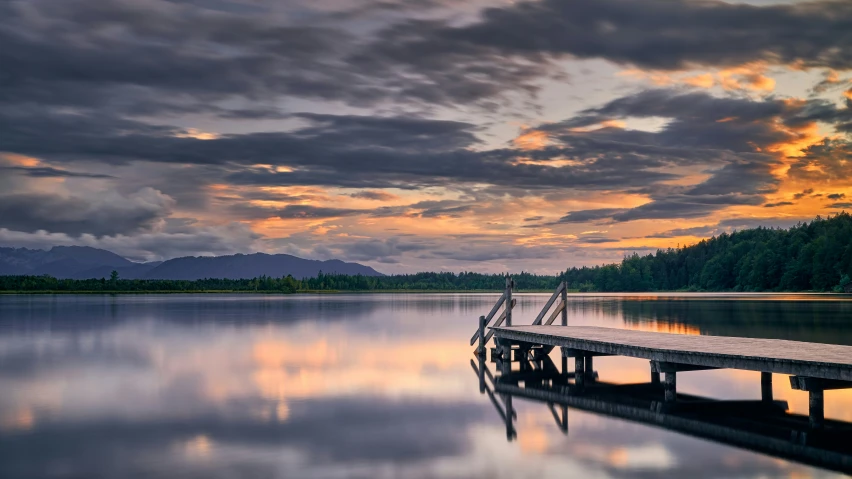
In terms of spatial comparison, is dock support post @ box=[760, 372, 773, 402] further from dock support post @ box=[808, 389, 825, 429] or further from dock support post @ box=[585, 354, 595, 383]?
dock support post @ box=[585, 354, 595, 383]

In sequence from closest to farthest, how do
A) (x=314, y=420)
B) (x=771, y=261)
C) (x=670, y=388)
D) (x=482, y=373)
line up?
(x=314, y=420) → (x=670, y=388) → (x=482, y=373) → (x=771, y=261)

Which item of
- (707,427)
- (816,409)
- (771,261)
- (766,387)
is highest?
(771,261)

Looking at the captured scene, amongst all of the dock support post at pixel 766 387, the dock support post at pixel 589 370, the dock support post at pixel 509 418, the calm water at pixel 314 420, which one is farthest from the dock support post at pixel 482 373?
the dock support post at pixel 766 387

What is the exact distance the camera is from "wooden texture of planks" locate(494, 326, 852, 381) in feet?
50.6

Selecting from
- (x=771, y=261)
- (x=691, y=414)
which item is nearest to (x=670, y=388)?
(x=691, y=414)

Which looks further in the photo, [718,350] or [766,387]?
[766,387]

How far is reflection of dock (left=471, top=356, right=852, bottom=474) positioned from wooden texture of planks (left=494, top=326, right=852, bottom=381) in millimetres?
1204

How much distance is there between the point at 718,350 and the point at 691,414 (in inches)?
64.2

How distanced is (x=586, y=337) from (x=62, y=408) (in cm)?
1474

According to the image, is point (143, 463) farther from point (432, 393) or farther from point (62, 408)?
point (432, 393)

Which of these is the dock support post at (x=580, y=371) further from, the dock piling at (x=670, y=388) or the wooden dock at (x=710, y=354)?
the dock piling at (x=670, y=388)

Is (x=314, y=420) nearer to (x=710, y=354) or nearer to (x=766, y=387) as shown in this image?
(x=710, y=354)

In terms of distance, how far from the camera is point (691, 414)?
18.0 m

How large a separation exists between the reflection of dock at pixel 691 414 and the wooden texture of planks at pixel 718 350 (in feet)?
3.95
